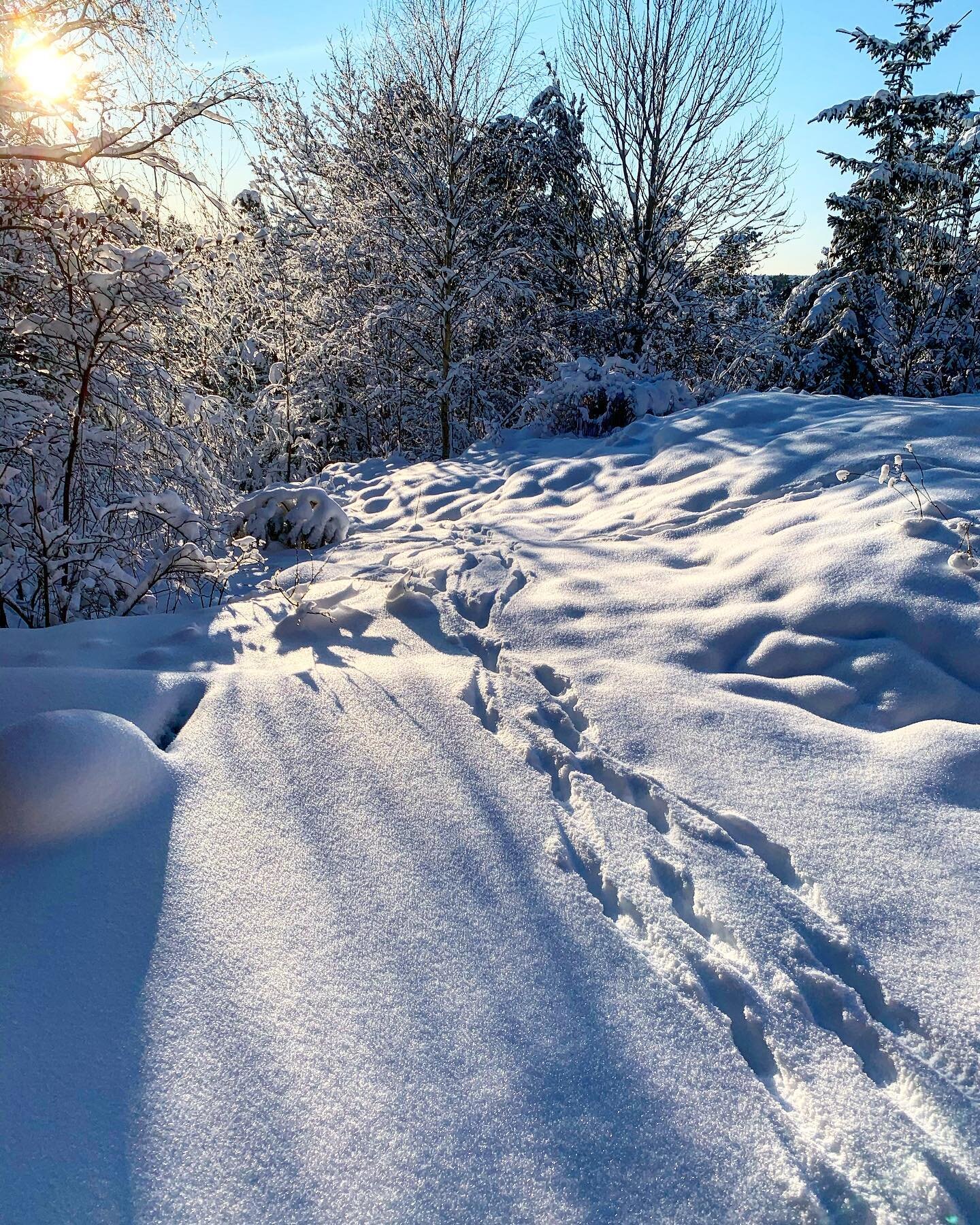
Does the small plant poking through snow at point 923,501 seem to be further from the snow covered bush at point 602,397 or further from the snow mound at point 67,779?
the snow covered bush at point 602,397

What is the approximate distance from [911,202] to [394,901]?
1567cm

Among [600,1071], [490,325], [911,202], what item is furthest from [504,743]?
[911,202]

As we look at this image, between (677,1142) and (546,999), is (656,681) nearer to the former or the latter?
(546,999)

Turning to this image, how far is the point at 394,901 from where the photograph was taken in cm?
156

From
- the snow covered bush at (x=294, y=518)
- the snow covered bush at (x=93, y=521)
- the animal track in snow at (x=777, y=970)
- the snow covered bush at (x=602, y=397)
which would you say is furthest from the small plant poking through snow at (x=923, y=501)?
the snow covered bush at (x=602, y=397)

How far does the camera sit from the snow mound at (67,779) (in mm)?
1683

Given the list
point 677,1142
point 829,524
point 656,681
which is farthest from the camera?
point 829,524

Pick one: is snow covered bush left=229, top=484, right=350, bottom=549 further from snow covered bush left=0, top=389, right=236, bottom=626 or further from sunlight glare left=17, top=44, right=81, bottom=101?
sunlight glare left=17, top=44, right=81, bottom=101

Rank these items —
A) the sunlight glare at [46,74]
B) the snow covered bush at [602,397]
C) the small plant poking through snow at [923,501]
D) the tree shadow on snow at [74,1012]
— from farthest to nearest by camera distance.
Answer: the snow covered bush at [602,397]
the sunlight glare at [46,74]
the small plant poking through snow at [923,501]
the tree shadow on snow at [74,1012]

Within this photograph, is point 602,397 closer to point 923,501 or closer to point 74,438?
point 923,501

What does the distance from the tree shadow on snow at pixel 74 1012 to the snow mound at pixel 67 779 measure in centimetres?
5

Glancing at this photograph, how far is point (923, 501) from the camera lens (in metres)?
3.16

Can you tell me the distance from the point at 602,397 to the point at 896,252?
833 cm

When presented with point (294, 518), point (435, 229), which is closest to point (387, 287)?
point (435, 229)
